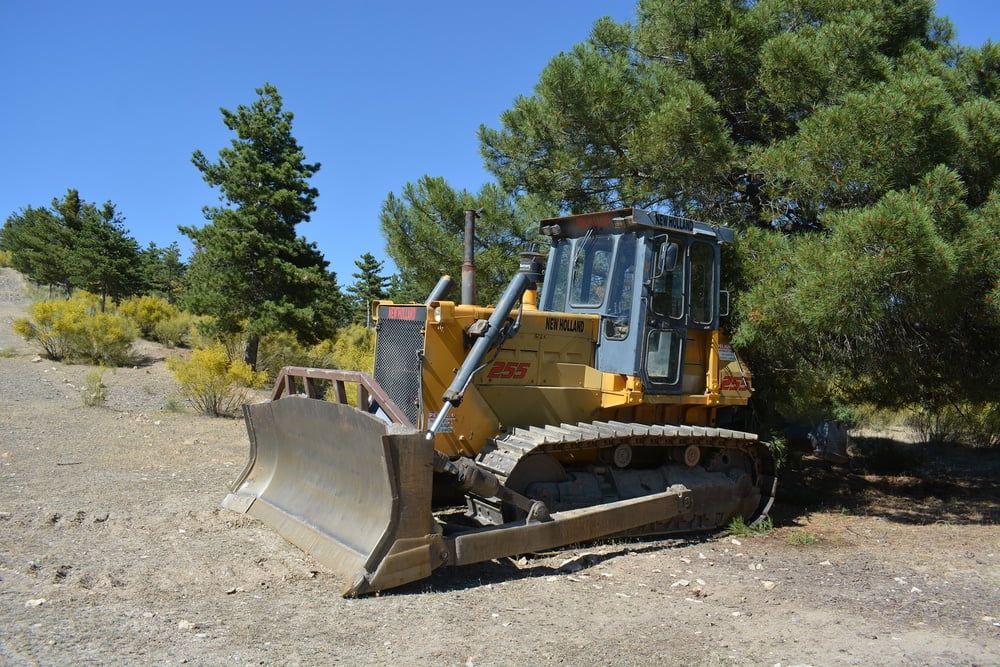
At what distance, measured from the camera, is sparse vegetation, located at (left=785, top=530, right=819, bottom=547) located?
714 centimetres

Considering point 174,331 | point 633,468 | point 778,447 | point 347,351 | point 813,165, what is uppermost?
point 813,165

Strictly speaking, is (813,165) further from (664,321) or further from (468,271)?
(468,271)

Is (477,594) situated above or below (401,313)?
below

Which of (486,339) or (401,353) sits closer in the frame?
(486,339)

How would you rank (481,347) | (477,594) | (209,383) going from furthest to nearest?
(209,383) < (481,347) < (477,594)

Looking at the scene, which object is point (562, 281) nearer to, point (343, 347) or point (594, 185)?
point (594, 185)

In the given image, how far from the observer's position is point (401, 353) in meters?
6.60

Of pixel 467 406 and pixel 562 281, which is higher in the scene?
pixel 562 281

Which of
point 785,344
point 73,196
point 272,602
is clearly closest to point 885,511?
point 785,344

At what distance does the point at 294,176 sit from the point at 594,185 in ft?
31.7

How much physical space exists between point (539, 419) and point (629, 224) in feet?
6.33

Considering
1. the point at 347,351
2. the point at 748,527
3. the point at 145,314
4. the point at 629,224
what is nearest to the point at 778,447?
the point at 748,527

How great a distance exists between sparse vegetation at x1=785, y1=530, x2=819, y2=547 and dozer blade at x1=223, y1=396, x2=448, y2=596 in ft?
12.1

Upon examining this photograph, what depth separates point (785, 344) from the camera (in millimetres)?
7723
